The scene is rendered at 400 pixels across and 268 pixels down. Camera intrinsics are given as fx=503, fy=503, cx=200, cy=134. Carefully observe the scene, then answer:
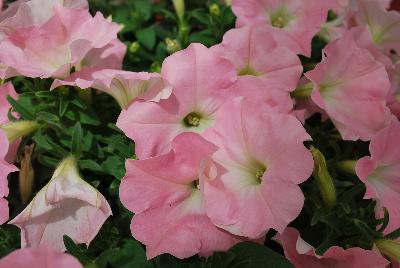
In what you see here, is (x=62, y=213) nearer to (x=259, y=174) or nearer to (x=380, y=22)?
(x=259, y=174)

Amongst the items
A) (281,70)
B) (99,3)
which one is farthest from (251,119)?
(99,3)

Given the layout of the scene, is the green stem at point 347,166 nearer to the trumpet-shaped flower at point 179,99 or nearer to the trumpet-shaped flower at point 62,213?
the trumpet-shaped flower at point 179,99

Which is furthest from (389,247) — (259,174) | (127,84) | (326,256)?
(127,84)

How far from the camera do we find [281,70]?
86 centimetres

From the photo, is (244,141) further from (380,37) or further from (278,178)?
(380,37)

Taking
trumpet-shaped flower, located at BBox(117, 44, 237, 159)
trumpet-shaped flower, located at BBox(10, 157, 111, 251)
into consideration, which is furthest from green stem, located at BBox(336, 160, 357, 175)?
trumpet-shaped flower, located at BBox(10, 157, 111, 251)

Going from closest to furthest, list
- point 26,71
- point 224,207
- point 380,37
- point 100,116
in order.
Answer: point 224,207 < point 26,71 < point 100,116 < point 380,37

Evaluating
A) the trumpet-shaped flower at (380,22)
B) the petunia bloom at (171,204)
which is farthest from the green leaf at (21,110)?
the trumpet-shaped flower at (380,22)

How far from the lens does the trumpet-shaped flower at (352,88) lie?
0.85 metres

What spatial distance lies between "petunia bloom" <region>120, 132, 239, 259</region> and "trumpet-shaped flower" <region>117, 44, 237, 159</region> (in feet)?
0.15

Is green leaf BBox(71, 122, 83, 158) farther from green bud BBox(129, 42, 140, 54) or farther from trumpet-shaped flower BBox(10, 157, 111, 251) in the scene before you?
green bud BBox(129, 42, 140, 54)

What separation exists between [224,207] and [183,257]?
98 millimetres

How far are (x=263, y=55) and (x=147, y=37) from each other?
36 cm

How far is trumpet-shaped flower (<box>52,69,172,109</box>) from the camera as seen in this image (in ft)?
2.51
